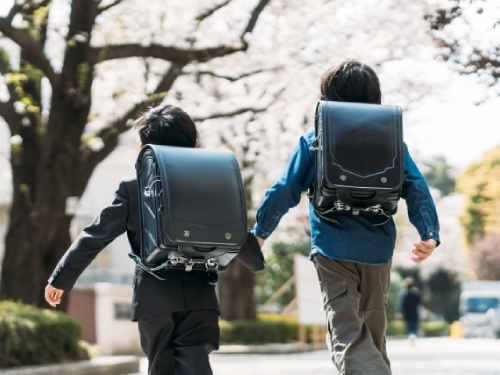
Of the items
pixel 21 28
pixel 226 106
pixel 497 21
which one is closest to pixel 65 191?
pixel 21 28

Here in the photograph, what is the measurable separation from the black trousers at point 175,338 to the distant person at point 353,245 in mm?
536

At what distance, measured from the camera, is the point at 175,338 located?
5.21m

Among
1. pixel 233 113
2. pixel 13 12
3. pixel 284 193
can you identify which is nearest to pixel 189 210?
pixel 284 193

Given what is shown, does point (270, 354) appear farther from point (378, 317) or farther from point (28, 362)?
point (378, 317)

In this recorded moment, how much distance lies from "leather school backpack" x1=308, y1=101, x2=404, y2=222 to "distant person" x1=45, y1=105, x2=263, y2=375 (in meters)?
0.60

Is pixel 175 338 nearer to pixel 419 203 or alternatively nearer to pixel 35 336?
pixel 419 203

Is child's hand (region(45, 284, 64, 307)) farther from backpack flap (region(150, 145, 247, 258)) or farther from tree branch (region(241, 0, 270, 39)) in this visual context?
tree branch (region(241, 0, 270, 39))

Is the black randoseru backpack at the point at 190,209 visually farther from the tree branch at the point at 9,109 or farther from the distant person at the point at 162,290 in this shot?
the tree branch at the point at 9,109

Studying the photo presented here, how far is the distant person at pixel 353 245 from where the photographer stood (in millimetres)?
5312

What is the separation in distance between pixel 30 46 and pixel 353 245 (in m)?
8.72

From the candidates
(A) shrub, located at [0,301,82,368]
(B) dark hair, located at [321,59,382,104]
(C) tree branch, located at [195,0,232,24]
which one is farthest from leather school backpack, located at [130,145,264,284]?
(C) tree branch, located at [195,0,232,24]

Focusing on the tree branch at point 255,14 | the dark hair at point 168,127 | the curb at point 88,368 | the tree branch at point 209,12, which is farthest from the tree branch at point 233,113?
the dark hair at point 168,127

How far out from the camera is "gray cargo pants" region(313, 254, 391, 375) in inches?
207

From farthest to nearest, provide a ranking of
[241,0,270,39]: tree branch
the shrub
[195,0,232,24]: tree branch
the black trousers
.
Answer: [195,0,232,24]: tree branch → [241,0,270,39]: tree branch → the shrub → the black trousers
